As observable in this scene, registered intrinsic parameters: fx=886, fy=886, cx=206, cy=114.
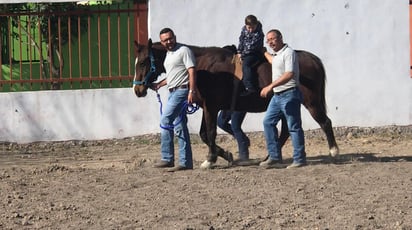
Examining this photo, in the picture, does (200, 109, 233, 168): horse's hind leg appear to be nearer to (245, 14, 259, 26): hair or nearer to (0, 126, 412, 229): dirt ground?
(0, 126, 412, 229): dirt ground

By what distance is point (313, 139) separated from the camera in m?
13.6

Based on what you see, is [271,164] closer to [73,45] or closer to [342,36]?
[342,36]

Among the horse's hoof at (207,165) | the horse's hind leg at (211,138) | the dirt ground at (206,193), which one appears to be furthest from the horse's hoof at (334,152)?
the horse's hoof at (207,165)

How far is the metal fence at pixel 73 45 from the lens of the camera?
13898 mm

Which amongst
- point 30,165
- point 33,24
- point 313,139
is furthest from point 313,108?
point 33,24

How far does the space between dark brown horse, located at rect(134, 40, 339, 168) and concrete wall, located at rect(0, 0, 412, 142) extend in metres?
2.80

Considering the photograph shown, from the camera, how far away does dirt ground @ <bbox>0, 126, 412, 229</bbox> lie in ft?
25.2

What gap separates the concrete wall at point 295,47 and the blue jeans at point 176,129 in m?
3.33

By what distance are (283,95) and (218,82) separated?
0.89m

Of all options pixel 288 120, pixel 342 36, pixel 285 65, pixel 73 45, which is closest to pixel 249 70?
pixel 285 65

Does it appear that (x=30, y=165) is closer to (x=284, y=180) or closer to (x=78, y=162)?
(x=78, y=162)

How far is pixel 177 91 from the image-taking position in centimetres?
1024

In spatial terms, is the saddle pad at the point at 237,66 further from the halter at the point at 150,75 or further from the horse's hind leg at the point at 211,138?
the halter at the point at 150,75

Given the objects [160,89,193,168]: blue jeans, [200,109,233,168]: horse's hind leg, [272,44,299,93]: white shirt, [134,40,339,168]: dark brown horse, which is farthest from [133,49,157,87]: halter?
[272,44,299,93]: white shirt
